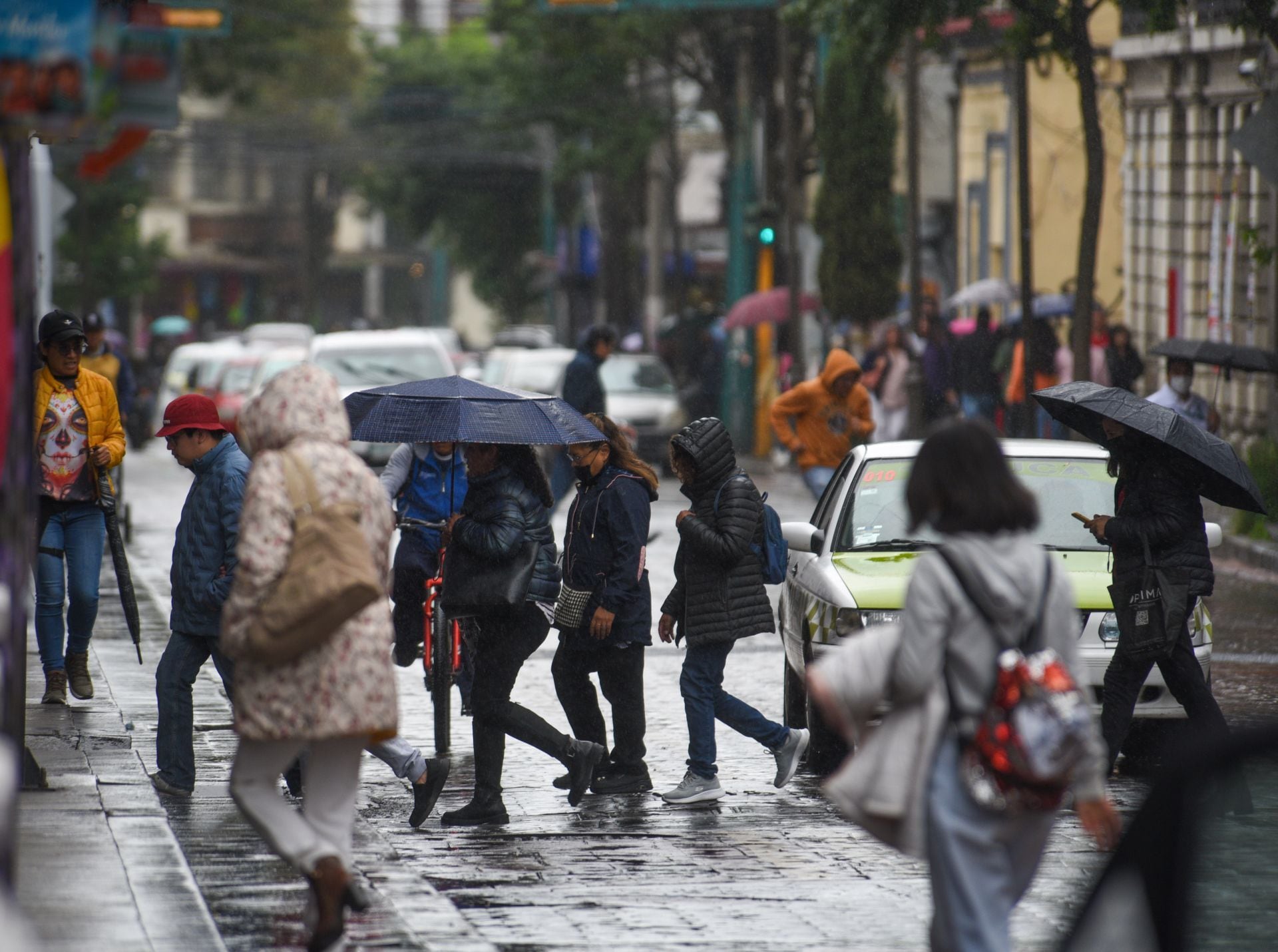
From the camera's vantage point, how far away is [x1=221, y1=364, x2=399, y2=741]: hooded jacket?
19.6ft

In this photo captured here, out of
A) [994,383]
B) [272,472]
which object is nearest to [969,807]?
[272,472]

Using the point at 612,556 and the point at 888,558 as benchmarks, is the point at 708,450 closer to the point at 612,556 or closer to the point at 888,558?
the point at 612,556

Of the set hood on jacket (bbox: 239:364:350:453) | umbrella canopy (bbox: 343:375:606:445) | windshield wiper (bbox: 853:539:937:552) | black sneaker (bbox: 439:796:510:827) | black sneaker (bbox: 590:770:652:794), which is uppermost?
hood on jacket (bbox: 239:364:350:453)

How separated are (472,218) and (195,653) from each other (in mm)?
58906

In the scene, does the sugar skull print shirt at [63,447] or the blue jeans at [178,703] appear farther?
the sugar skull print shirt at [63,447]

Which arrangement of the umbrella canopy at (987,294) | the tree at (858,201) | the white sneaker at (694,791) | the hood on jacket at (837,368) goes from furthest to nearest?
the tree at (858,201) → the umbrella canopy at (987,294) → the hood on jacket at (837,368) → the white sneaker at (694,791)

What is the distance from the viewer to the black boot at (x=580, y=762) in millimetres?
8727

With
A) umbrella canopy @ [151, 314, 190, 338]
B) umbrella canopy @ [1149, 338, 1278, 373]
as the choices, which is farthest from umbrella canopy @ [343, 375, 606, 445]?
umbrella canopy @ [151, 314, 190, 338]

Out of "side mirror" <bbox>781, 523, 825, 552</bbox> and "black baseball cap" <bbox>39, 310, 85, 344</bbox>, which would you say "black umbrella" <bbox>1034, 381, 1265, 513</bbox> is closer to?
"side mirror" <bbox>781, 523, 825, 552</bbox>

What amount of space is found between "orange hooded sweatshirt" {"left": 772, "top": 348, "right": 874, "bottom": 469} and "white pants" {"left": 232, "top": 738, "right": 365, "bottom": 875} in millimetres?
10758

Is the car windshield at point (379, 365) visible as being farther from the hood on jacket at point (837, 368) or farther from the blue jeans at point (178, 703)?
the blue jeans at point (178, 703)

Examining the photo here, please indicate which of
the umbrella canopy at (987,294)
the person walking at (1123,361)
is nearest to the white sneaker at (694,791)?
the person walking at (1123,361)

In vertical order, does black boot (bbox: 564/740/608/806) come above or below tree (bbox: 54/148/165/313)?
below

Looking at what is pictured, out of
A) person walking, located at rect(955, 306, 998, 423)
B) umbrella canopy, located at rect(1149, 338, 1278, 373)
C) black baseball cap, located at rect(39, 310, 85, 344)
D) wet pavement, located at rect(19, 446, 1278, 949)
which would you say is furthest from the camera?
person walking, located at rect(955, 306, 998, 423)
